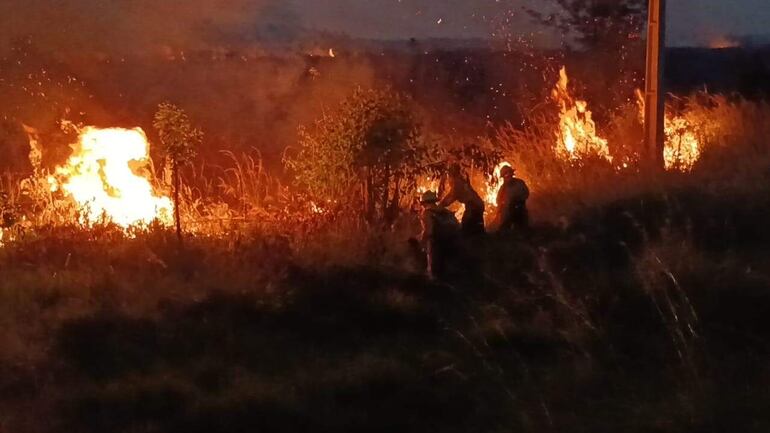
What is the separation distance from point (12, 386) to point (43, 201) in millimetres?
5609

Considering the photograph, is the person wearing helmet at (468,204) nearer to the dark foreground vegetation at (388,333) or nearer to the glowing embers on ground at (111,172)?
the dark foreground vegetation at (388,333)

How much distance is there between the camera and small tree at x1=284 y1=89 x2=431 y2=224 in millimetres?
9938

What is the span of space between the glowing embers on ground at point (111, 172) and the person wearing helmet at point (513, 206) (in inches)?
145

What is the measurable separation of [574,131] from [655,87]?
95.3 inches

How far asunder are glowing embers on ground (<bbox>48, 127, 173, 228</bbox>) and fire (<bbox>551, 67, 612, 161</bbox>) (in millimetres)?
5649

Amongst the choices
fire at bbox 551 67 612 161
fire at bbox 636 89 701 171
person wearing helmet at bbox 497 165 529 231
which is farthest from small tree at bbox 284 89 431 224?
fire at bbox 551 67 612 161

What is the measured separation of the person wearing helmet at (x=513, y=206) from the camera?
31.3 feet

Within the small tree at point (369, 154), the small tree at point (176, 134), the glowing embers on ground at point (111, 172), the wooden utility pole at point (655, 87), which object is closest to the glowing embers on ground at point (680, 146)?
the wooden utility pole at point (655, 87)

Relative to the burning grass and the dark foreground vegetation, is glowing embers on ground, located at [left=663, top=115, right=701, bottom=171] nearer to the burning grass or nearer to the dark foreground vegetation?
the burning grass

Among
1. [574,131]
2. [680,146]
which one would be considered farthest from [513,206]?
[574,131]

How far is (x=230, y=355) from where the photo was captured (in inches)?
247

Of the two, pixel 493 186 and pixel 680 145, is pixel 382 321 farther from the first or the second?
pixel 680 145

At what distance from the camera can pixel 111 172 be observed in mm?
11188

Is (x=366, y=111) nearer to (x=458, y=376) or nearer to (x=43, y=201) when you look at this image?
(x=43, y=201)
